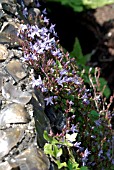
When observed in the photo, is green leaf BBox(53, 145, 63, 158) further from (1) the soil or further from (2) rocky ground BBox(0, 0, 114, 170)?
(1) the soil

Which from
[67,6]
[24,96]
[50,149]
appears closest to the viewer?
[50,149]

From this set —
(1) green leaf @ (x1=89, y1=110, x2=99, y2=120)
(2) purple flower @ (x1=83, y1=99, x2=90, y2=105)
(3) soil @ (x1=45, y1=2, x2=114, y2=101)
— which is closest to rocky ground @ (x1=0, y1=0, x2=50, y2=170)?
(2) purple flower @ (x1=83, y1=99, x2=90, y2=105)

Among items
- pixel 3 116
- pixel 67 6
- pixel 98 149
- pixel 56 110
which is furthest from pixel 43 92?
pixel 67 6

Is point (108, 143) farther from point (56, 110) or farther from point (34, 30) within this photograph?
point (34, 30)

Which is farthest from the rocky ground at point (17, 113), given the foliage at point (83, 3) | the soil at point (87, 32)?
the soil at point (87, 32)

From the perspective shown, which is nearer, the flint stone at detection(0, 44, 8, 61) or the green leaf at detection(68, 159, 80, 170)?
the green leaf at detection(68, 159, 80, 170)
